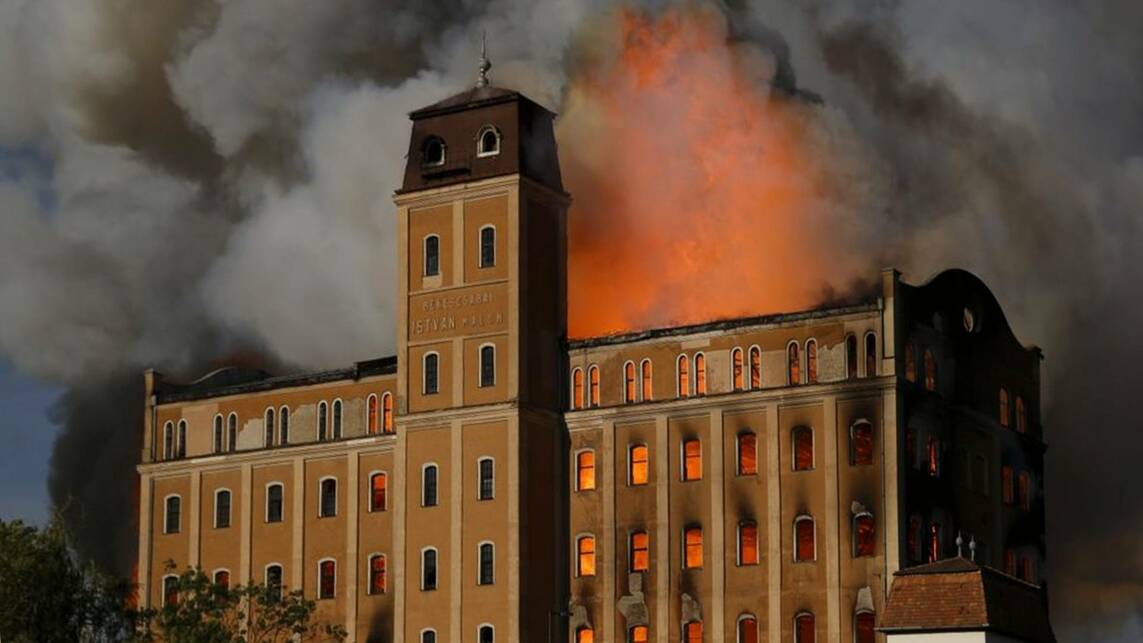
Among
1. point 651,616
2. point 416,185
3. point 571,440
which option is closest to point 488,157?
point 416,185

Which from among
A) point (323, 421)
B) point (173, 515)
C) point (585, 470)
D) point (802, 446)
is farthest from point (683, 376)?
point (173, 515)

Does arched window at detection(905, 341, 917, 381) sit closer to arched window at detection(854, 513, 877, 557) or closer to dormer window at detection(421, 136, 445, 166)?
arched window at detection(854, 513, 877, 557)

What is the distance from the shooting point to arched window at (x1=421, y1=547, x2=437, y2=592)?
97.1 metres

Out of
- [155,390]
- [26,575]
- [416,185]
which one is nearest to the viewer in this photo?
[26,575]

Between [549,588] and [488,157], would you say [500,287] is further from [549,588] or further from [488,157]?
[549,588]

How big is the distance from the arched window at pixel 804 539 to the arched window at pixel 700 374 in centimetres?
603

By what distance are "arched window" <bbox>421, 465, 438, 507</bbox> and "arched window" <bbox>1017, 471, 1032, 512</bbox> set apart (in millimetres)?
21144

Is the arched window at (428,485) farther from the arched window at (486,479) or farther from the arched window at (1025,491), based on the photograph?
the arched window at (1025,491)

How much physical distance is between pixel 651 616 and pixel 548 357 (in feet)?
34.5

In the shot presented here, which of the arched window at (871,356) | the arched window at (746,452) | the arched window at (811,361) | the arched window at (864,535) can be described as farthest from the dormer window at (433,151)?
the arched window at (864,535)

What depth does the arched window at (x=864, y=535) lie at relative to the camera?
295ft

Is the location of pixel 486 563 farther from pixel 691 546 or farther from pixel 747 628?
pixel 747 628

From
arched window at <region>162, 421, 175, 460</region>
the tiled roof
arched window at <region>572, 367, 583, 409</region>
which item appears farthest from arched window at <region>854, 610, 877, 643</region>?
arched window at <region>162, 421, 175, 460</region>

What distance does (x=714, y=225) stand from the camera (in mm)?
105688
